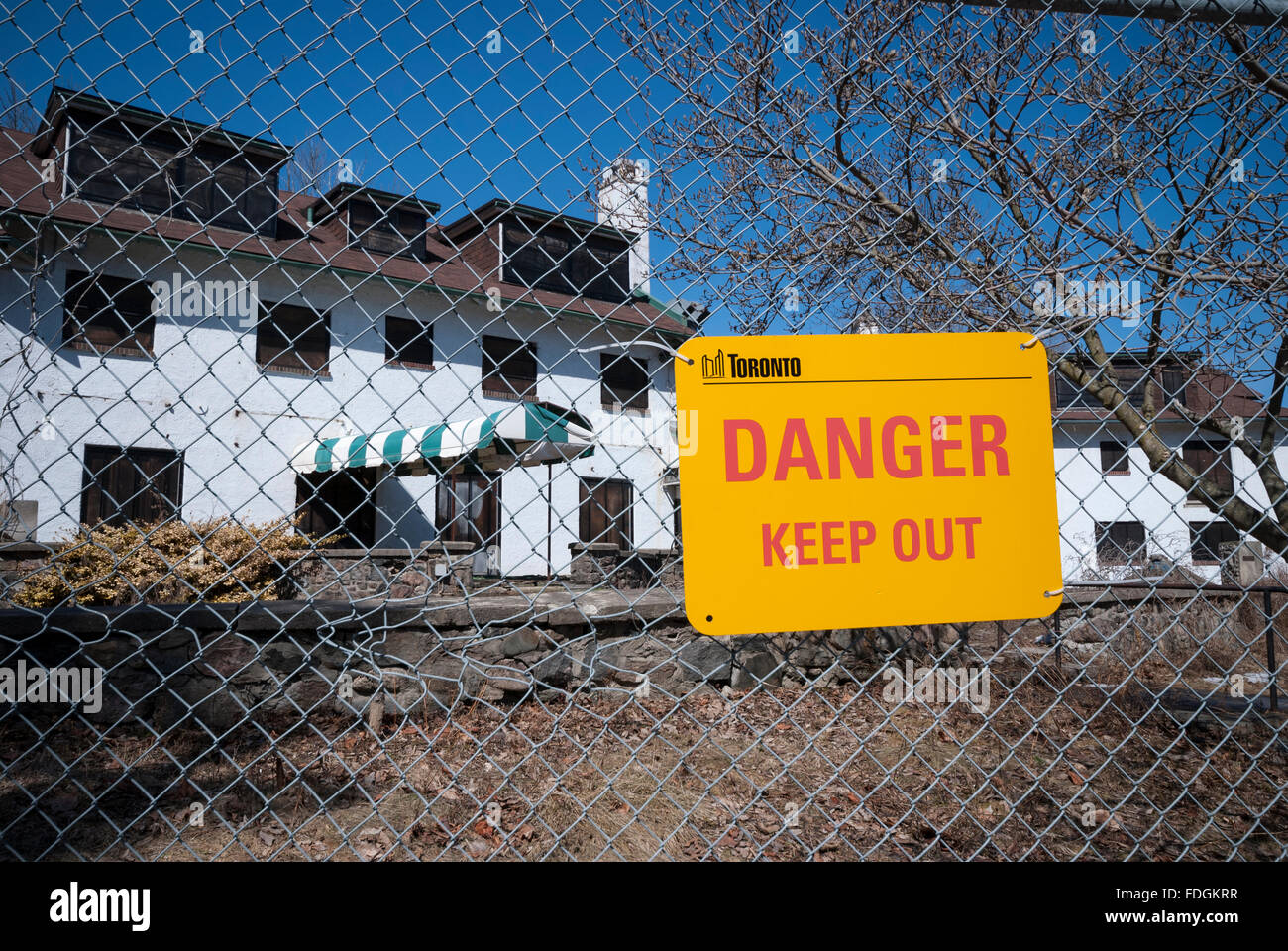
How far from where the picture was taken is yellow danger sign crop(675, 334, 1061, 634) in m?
1.49

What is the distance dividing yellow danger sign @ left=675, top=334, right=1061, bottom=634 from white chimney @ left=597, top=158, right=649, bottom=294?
36 centimetres


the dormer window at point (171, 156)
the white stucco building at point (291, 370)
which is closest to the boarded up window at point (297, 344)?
the white stucco building at point (291, 370)

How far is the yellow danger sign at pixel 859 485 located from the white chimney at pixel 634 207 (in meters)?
0.36

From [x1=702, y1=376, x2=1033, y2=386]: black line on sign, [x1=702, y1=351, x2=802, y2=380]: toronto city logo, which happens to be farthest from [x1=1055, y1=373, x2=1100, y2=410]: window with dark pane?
[x1=702, y1=351, x2=802, y2=380]: toronto city logo

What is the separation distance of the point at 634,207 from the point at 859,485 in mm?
903

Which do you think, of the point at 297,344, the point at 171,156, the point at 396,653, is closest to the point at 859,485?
the point at 171,156

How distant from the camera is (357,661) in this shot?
15.6ft

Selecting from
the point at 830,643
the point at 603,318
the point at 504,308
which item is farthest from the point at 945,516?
the point at 830,643

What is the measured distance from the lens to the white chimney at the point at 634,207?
1.70m

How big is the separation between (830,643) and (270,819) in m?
3.97

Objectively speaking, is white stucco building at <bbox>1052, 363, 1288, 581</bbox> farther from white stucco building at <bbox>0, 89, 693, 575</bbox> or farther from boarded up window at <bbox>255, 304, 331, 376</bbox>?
boarded up window at <bbox>255, 304, 331, 376</bbox>

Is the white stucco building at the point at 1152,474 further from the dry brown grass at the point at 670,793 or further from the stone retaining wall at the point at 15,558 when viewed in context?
the stone retaining wall at the point at 15,558

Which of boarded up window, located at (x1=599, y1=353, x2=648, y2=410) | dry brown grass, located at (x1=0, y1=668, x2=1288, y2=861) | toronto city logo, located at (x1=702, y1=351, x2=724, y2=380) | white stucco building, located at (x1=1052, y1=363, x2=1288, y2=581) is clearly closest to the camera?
toronto city logo, located at (x1=702, y1=351, x2=724, y2=380)
